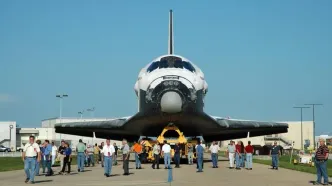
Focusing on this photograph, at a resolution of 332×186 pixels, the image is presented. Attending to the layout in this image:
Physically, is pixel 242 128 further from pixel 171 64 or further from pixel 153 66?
pixel 153 66

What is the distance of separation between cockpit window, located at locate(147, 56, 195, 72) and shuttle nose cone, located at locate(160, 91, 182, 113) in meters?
1.95

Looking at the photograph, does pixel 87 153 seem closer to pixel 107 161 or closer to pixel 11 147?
pixel 107 161

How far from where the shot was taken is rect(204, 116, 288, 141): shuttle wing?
91.1 feet

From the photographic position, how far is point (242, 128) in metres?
28.6

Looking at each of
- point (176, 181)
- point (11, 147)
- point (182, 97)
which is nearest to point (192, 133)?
point (182, 97)

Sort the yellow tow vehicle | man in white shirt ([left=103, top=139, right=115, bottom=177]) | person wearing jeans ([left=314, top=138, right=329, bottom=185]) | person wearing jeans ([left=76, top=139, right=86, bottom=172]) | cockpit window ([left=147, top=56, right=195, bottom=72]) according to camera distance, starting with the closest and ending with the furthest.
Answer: person wearing jeans ([left=314, top=138, right=329, bottom=185]), man in white shirt ([left=103, top=139, right=115, bottom=177]), person wearing jeans ([left=76, top=139, right=86, bottom=172]), cockpit window ([left=147, top=56, right=195, bottom=72]), the yellow tow vehicle

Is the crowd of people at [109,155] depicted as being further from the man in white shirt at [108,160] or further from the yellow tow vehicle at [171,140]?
the yellow tow vehicle at [171,140]

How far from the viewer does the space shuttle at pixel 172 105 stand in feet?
74.2

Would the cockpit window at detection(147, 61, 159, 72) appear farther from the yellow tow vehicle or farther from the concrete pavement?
the concrete pavement

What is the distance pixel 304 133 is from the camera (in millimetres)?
103438

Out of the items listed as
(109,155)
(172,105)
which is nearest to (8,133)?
(172,105)

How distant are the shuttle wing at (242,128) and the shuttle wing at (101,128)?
478 centimetres

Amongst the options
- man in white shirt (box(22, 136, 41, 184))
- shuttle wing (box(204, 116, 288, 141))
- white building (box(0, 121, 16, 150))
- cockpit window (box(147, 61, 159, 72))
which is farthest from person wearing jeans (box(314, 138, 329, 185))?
white building (box(0, 121, 16, 150))

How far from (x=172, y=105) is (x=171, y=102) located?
141mm
